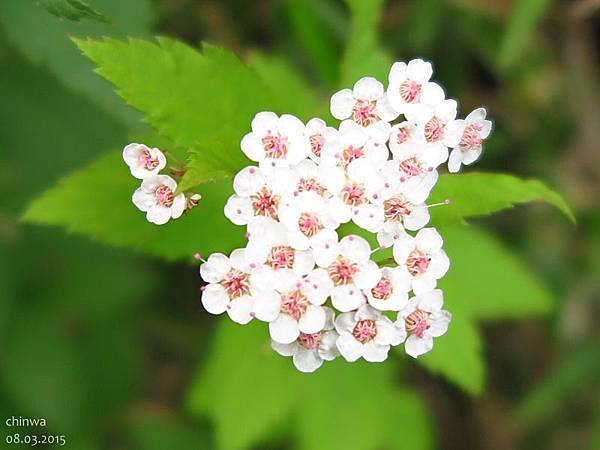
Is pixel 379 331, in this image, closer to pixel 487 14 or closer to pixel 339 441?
pixel 339 441

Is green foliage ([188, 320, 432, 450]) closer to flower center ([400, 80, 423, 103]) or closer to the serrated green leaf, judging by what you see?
the serrated green leaf

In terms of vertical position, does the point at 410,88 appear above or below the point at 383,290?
above

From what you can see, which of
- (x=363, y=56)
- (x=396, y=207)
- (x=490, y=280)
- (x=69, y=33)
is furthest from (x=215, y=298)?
(x=490, y=280)

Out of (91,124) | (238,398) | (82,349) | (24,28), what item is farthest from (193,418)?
(24,28)

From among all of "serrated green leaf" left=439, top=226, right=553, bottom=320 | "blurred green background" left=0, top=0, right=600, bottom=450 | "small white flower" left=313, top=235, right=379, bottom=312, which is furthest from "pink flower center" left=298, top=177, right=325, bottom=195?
"serrated green leaf" left=439, top=226, right=553, bottom=320

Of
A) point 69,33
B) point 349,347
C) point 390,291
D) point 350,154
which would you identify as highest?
point 69,33

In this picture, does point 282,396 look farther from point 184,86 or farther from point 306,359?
point 184,86

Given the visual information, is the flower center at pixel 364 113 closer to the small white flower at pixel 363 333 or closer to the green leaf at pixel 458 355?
the small white flower at pixel 363 333

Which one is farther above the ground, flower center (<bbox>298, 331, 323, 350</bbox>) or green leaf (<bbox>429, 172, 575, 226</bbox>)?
green leaf (<bbox>429, 172, 575, 226</bbox>)
